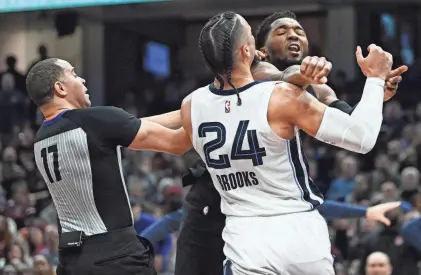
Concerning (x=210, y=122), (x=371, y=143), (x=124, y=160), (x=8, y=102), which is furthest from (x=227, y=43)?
(x=8, y=102)

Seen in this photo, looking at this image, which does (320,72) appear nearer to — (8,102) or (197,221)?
(197,221)

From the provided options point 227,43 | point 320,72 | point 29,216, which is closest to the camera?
point 320,72

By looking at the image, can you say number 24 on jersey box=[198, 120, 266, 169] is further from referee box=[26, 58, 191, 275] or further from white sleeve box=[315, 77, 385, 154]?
referee box=[26, 58, 191, 275]

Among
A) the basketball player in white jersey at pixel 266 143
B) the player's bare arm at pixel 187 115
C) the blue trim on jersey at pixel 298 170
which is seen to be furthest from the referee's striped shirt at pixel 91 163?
the blue trim on jersey at pixel 298 170

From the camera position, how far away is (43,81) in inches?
162

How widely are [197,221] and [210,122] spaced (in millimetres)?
1063

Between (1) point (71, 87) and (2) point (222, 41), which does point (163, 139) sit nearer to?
(1) point (71, 87)

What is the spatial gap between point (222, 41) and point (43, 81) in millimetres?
876

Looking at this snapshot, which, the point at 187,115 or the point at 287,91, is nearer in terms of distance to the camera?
the point at 287,91

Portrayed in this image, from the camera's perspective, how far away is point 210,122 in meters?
3.73

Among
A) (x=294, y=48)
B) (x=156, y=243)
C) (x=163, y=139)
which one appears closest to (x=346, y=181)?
(x=156, y=243)

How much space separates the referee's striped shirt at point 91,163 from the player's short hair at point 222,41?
1.64ft

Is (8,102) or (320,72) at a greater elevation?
(320,72)

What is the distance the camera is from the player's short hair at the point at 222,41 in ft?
12.2
